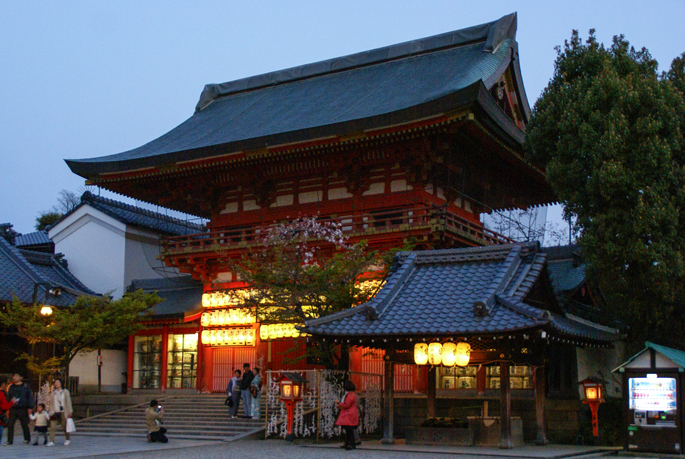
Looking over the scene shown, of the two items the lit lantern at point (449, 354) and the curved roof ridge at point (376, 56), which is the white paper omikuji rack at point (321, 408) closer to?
the lit lantern at point (449, 354)

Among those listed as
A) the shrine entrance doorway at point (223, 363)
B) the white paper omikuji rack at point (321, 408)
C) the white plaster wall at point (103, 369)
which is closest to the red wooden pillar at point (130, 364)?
the white plaster wall at point (103, 369)

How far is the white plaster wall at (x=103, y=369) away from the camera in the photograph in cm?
2856

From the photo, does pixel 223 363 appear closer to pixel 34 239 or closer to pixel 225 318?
pixel 225 318

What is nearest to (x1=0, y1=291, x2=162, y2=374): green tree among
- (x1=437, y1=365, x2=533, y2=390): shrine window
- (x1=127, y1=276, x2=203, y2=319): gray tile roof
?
(x1=127, y1=276, x2=203, y2=319): gray tile roof

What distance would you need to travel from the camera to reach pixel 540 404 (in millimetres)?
17031

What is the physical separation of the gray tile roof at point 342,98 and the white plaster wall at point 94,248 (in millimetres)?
4261

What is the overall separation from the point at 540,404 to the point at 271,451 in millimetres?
6115

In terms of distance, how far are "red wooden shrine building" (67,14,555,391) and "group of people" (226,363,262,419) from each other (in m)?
1.68

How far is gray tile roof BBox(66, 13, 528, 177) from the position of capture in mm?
23312

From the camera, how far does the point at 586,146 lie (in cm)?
1877

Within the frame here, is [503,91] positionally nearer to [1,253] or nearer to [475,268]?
[475,268]

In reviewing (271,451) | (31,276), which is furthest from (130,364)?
(271,451)

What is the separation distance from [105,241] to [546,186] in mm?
18247

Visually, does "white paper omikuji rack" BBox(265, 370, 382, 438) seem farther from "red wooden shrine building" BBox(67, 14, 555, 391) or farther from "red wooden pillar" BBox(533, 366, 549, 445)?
"red wooden pillar" BBox(533, 366, 549, 445)
